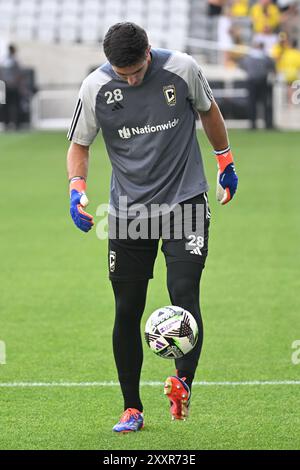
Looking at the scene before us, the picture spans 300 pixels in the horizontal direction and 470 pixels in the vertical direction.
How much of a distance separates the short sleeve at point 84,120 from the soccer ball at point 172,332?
1.06m

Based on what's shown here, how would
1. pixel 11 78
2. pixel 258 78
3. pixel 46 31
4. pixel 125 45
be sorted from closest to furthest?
pixel 125 45, pixel 258 78, pixel 11 78, pixel 46 31

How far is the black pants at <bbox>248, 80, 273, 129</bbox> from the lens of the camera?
94.3ft

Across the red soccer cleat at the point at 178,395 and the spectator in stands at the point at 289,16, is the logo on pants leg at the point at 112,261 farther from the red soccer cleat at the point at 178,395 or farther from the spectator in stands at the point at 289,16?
the spectator in stands at the point at 289,16

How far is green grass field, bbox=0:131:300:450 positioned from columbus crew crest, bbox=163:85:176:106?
5.90 ft

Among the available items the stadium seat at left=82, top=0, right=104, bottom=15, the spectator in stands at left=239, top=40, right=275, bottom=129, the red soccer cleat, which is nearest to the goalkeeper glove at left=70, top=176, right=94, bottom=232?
the red soccer cleat

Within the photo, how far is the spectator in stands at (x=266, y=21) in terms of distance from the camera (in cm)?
3123

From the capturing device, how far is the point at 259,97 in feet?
95.2

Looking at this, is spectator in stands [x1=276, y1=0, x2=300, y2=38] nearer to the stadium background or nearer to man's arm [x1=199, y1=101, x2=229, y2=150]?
the stadium background

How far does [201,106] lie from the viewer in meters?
6.16

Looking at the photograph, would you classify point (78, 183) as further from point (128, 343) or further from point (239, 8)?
point (239, 8)

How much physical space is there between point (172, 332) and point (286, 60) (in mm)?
26159

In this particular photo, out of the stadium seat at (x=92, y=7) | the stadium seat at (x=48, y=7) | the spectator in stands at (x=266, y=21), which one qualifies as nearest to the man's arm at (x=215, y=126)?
the spectator in stands at (x=266, y=21)

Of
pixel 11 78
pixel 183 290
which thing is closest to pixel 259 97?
pixel 11 78
